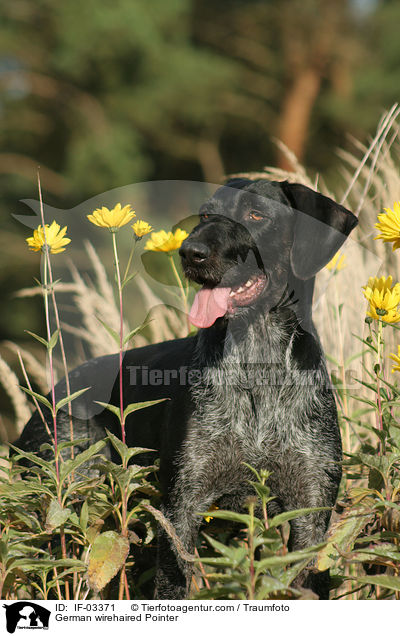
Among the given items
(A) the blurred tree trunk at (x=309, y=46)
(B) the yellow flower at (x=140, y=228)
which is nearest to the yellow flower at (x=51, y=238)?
(B) the yellow flower at (x=140, y=228)

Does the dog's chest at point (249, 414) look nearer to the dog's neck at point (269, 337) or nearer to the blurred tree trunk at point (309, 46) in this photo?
the dog's neck at point (269, 337)

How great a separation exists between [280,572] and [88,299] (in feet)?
9.67

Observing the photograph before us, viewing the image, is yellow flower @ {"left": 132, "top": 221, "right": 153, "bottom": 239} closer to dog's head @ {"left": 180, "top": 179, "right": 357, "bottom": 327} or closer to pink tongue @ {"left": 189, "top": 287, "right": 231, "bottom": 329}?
dog's head @ {"left": 180, "top": 179, "right": 357, "bottom": 327}

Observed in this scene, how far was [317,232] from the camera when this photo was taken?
3.06 meters

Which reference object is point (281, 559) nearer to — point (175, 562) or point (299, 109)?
point (175, 562)

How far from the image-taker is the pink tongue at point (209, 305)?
9.57 ft

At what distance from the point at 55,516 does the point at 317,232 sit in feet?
5.29

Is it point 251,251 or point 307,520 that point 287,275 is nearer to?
point 251,251

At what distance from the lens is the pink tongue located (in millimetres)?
2916

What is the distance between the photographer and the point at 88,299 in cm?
479

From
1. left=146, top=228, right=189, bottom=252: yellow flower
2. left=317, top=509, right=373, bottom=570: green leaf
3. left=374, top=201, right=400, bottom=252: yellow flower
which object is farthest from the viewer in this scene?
left=146, top=228, right=189, bottom=252: yellow flower

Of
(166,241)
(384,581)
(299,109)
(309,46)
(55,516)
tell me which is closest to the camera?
(384,581)
